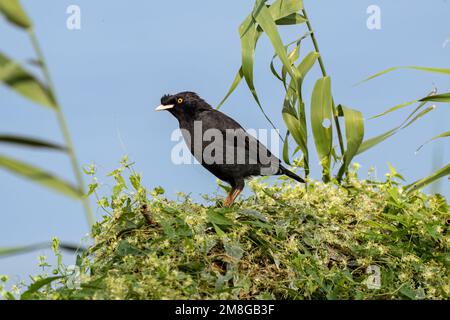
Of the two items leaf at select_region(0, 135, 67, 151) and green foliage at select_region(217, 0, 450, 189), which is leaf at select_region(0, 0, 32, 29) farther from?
green foliage at select_region(217, 0, 450, 189)

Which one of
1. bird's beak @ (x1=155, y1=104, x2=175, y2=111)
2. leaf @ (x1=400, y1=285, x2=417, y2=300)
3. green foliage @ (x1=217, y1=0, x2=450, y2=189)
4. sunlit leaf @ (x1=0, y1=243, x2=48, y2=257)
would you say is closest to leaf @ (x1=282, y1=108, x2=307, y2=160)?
green foliage @ (x1=217, y1=0, x2=450, y2=189)

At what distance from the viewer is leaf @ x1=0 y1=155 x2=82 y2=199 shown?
1230 mm

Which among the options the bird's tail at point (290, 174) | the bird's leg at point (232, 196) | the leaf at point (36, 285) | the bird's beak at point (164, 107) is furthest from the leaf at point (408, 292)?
the bird's beak at point (164, 107)

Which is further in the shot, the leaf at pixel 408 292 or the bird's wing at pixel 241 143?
the bird's wing at pixel 241 143

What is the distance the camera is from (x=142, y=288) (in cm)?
245

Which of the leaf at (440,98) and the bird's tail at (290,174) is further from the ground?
the leaf at (440,98)

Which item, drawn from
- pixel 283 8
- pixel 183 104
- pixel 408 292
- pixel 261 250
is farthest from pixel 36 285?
pixel 283 8

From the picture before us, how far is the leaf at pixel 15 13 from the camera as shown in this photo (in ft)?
4.12

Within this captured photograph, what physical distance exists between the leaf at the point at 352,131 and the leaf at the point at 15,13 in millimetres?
3326

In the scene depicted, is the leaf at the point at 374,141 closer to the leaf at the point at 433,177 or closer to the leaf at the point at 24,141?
the leaf at the point at 433,177

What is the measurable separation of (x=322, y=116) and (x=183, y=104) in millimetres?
1270

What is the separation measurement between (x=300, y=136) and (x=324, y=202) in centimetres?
76

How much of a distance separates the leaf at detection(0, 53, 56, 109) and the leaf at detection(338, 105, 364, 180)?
327 cm

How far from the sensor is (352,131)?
4324 millimetres
